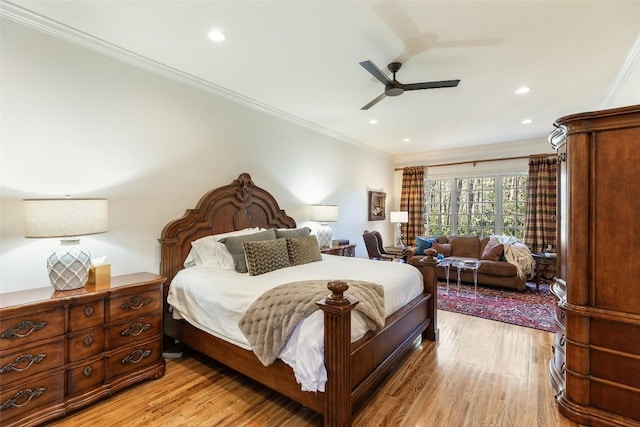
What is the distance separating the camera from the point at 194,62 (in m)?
2.81

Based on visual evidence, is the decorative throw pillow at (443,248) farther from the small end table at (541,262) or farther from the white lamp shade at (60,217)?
the white lamp shade at (60,217)

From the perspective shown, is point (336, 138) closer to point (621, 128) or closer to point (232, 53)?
point (232, 53)

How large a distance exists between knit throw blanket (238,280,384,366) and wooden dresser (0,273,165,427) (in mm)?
927

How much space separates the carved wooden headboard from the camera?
294 cm

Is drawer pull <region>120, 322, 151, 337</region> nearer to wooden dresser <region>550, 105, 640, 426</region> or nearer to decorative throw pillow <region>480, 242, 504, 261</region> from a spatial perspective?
wooden dresser <region>550, 105, 640, 426</region>

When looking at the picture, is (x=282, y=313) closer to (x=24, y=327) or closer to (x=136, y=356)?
(x=136, y=356)

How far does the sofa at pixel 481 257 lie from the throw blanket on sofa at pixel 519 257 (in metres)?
0.07

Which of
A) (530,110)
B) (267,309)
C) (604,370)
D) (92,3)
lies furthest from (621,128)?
(92,3)

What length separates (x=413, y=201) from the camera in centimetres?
696

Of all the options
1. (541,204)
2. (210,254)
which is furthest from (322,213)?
(541,204)

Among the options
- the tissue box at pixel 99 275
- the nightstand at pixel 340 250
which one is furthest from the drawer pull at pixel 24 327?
the nightstand at pixel 340 250

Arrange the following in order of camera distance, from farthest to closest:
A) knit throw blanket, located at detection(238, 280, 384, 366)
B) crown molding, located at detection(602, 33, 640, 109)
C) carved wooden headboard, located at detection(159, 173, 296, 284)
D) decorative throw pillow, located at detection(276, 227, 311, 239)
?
decorative throw pillow, located at detection(276, 227, 311, 239) → carved wooden headboard, located at detection(159, 173, 296, 284) → crown molding, located at detection(602, 33, 640, 109) → knit throw blanket, located at detection(238, 280, 384, 366)

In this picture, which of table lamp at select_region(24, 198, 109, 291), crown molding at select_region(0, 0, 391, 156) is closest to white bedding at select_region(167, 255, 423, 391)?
table lamp at select_region(24, 198, 109, 291)

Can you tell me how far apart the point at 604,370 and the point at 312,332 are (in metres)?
1.84
